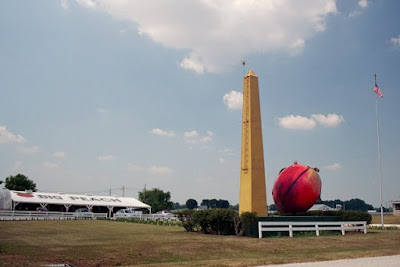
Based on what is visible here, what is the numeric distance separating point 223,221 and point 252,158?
4005mm

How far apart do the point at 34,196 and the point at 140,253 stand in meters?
42.3

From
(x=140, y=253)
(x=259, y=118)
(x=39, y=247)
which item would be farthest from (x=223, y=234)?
(x=39, y=247)

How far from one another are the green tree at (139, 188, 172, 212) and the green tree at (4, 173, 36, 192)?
29.8 metres

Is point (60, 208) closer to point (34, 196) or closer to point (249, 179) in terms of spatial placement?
point (34, 196)

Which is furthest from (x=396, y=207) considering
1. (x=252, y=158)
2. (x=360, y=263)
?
(x=360, y=263)

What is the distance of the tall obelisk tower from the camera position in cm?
2233

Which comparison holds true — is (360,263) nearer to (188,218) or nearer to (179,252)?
(179,252)

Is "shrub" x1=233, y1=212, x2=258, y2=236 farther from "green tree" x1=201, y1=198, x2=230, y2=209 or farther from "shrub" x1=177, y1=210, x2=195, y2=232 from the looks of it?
"green tree" x1=201, y1=198, x2=230, y2=209

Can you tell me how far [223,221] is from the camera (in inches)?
848

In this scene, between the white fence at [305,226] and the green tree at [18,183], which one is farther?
the green tree at [18,183]

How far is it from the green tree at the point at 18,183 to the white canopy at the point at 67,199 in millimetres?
38477

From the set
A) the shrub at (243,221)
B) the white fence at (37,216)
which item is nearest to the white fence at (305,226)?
the shrub at (243,221)

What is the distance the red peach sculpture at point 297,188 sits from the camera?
2430 centimetres

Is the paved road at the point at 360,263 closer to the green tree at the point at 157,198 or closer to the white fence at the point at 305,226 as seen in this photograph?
the white fence at the point at 305,226
